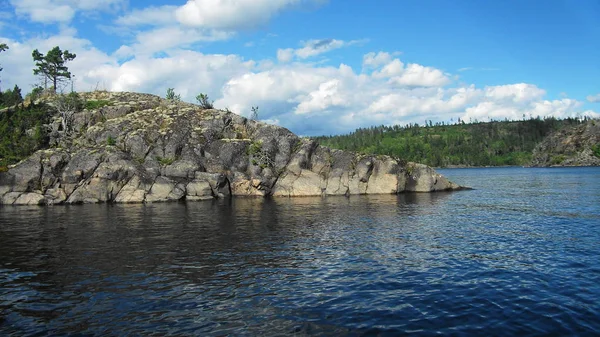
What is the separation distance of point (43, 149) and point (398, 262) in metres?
80.0

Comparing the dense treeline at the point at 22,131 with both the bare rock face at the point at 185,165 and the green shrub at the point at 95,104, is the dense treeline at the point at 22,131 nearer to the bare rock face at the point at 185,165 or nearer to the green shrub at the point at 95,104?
the bare rock face at the point at 185,165

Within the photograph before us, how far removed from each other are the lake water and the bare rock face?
2522cm

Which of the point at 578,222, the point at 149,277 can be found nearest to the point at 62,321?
the point at 149,277

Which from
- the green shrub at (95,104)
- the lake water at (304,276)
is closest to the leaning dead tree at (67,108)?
the green shrub at (95,104)

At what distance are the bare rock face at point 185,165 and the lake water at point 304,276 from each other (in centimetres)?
2522

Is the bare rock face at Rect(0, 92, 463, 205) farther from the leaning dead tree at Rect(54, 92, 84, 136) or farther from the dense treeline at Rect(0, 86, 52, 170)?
the dense treeline at Rect(0, 86, 52, 170)

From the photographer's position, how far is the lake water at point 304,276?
61.8 ft

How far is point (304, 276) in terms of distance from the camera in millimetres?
26266

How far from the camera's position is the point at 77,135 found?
88.7 metres

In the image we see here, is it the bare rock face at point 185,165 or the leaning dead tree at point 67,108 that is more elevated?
the leaning dead tree at point 67,108

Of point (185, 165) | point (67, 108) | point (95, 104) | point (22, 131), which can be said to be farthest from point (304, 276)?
point (95, 104)

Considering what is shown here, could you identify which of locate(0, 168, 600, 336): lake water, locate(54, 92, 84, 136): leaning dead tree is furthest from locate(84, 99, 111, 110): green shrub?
locate(0, 168, 600, 336): lake water

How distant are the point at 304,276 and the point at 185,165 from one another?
192ft

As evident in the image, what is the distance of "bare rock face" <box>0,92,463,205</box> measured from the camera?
245 ft
